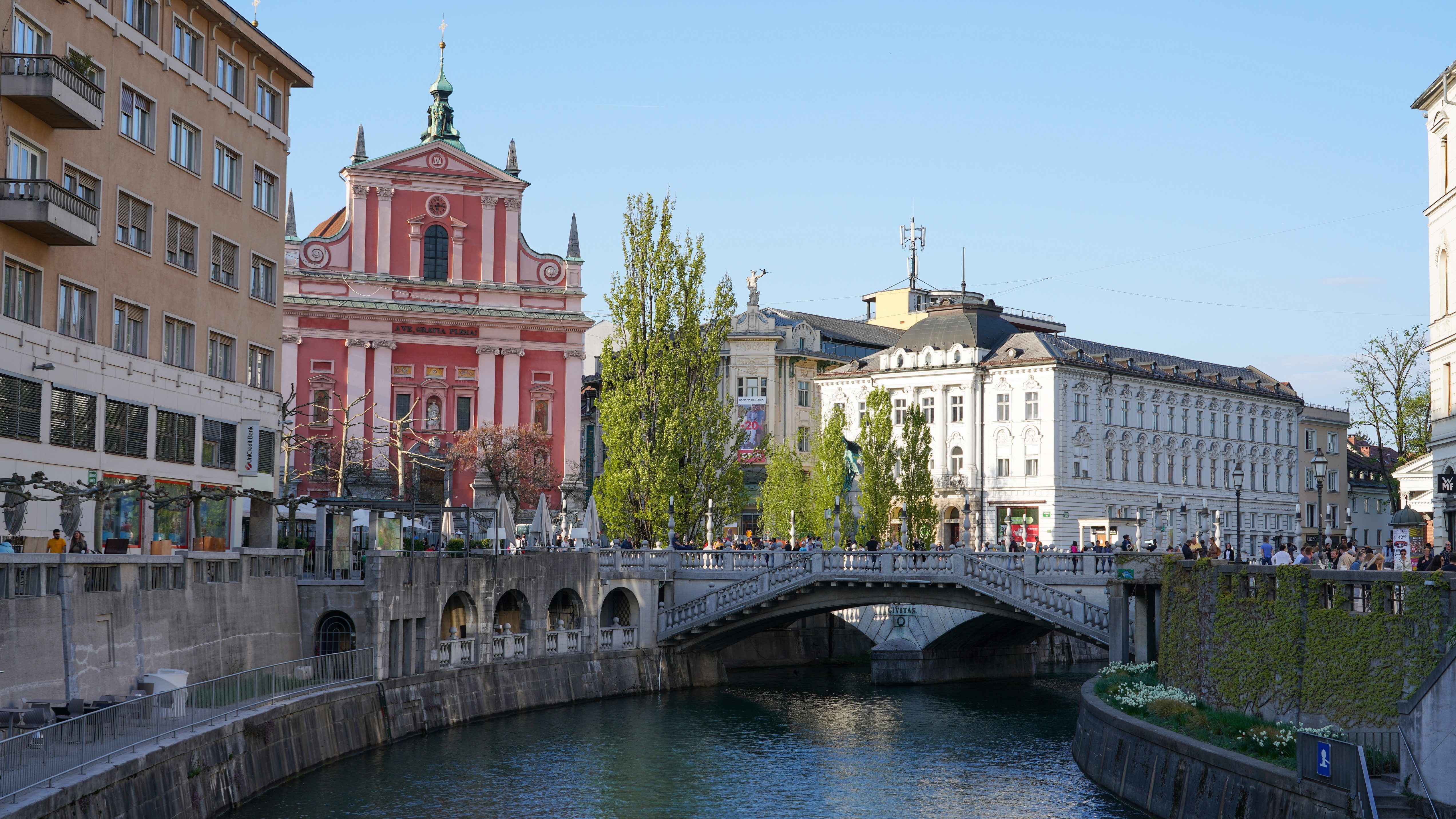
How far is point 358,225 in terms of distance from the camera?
287 ft

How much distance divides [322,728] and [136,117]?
15.6m

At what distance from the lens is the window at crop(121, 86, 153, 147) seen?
40.9 metres

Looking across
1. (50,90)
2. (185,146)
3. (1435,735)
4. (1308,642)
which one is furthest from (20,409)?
(1435,735)

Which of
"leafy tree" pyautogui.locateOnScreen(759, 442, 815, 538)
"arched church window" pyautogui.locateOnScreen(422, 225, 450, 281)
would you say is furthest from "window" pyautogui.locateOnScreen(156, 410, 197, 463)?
"leafy tree" pyautogui.locateOnScreen(759, 442, 815, 538)

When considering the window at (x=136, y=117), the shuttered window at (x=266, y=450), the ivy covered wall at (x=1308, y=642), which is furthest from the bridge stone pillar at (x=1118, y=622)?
the window at (x=136, y=117)

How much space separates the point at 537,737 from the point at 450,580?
5451 millimetres

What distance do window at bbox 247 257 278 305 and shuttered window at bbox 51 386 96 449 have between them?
843 cm

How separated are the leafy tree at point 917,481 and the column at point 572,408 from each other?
56.6 feet

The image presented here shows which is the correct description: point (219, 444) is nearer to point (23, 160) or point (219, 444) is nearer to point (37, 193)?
point (23, 160)

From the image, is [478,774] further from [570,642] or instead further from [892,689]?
[892,689]

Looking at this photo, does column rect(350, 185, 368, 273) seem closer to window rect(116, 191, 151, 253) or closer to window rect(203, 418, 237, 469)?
window rect(203, 418, 237, 469)

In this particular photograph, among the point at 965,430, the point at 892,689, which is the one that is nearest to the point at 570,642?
the point at 892,689

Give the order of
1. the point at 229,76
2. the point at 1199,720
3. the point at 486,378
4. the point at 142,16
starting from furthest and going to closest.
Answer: the point at 486,378
the point at 229,76
the point at 142,16
the point at 1199,720

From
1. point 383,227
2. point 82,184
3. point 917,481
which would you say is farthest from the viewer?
point 383,227
